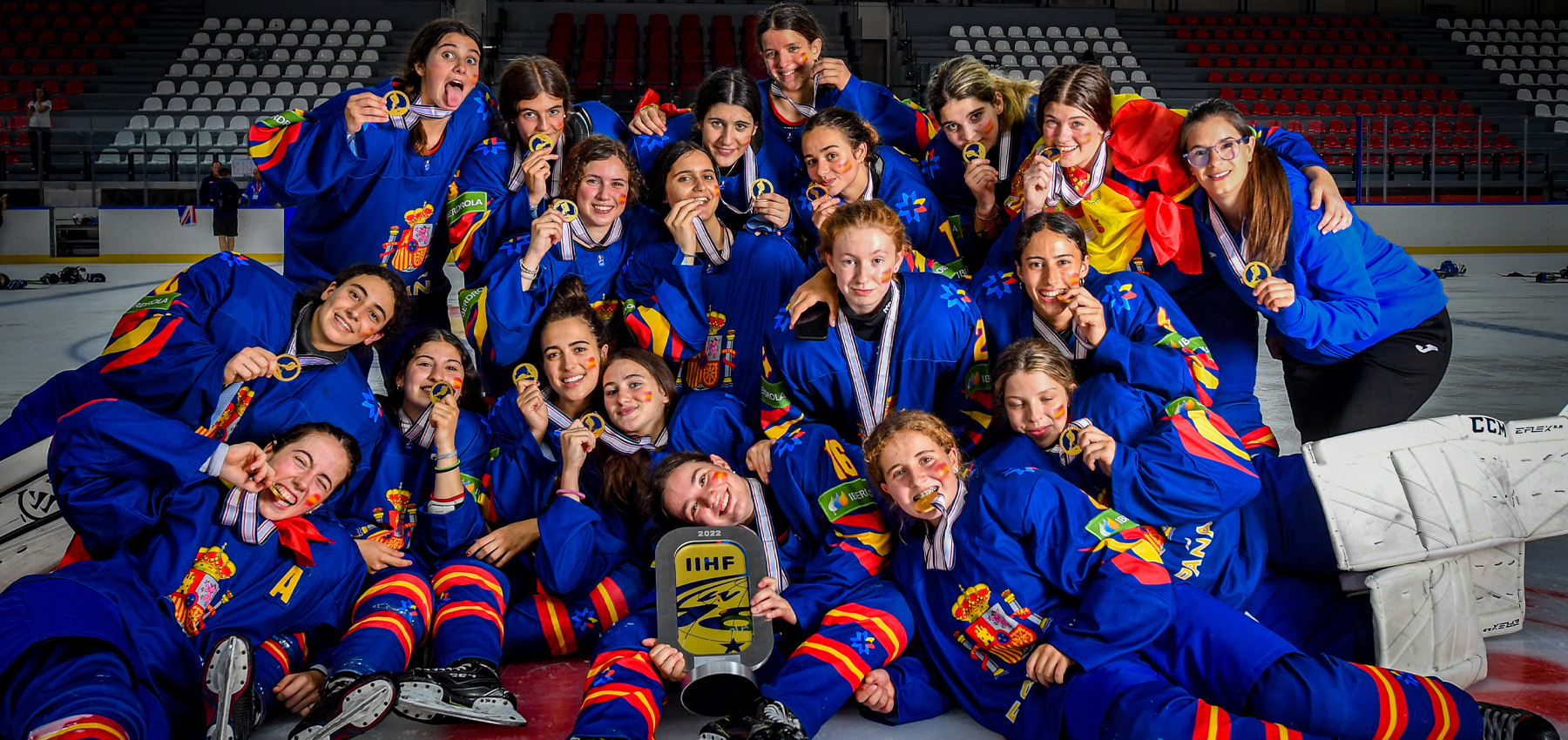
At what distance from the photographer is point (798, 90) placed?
14.5 feet

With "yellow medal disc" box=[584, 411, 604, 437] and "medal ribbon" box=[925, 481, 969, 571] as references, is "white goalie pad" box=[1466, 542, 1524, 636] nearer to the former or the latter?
"medal ribbon" box=[925, 481, 969, 571]

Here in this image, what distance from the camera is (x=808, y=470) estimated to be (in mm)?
3139

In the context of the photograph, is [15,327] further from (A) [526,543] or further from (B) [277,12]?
(B) [277,12]

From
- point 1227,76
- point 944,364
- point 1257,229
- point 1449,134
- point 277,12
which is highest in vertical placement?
point 277,12

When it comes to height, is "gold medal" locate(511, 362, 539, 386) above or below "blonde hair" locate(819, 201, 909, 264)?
below

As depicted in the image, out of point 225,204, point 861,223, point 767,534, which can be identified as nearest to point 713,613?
point 767,534

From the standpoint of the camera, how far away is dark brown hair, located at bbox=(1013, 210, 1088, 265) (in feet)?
10.6

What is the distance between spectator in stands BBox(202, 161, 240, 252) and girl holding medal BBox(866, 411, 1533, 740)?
12680mm

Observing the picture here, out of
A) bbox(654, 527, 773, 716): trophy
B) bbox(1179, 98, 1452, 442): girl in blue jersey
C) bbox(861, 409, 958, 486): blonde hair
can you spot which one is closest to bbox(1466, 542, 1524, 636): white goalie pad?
bbox(1179, 98, 1452, 442): girl in blue jersey

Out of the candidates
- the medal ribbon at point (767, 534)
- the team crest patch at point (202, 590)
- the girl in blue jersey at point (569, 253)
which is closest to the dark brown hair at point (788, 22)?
the girl in blue jersey at point (569, 253)

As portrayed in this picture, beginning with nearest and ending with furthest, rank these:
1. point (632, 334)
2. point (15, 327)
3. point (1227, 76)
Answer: point (632, 334), point (15, 327), point (1227, 76)

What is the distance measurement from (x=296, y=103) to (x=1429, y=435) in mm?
16650

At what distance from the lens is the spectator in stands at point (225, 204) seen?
1338 cm

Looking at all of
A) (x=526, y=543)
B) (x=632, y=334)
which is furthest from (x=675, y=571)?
(x=632, y=334)
